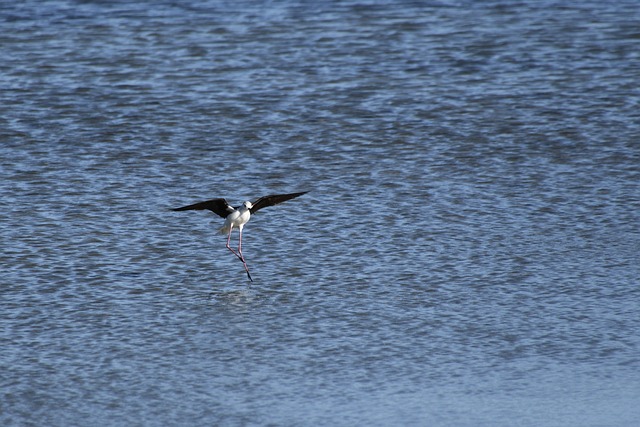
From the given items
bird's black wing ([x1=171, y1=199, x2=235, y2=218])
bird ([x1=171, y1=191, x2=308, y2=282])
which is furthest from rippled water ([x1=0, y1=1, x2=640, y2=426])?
bird's black wing ([x1=171, y1=199, x2=235, y2=218])

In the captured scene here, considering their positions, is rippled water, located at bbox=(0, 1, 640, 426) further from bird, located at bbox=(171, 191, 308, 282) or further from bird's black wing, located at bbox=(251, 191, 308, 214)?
bird's black wing, located at bbox=(251, 191, 308, 214)

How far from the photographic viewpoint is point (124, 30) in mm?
16406

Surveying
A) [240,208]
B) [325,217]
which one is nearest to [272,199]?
[240,208]

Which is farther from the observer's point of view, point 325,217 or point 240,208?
point 325,217

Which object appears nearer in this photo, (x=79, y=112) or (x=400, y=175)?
(x=400, y=175)

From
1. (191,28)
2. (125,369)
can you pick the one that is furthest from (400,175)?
(191,28)

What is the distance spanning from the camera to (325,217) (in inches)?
392

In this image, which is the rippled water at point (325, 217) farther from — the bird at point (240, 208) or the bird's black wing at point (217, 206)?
the bird's black wing at point (217, 206)

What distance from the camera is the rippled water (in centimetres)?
689

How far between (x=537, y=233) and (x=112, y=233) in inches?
121

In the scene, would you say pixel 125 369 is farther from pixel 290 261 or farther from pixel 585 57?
pixel 585 57

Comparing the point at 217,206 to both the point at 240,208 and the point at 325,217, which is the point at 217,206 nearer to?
the point at 240,208

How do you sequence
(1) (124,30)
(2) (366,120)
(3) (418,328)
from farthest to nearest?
1. (1) (124,30)
2. (2) (366,120)
3. (3) (418,328)

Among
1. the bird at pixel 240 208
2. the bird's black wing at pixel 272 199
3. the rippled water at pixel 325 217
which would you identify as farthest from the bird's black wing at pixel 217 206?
the rippled water at pixel 325 217
